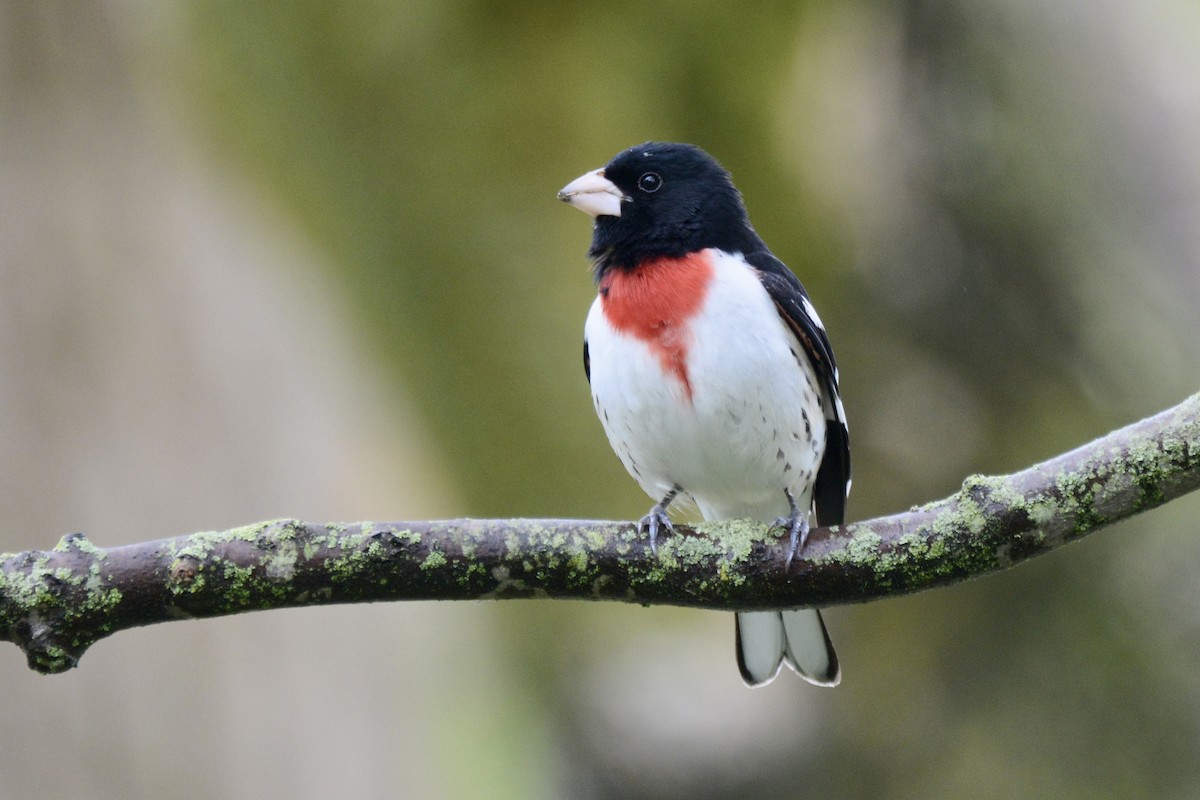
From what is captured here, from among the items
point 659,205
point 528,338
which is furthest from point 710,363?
point 528,338

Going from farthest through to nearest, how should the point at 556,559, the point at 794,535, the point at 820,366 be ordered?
the point at 820,366 → the point at 794,535 → the point at 556,559

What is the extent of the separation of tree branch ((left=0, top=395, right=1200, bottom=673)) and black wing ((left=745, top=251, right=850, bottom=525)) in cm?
71

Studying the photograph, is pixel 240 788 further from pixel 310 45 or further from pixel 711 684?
pixel 310 45

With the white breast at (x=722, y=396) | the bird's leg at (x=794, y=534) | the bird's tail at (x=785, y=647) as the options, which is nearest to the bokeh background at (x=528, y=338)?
the white breast at (x=722, y=396)

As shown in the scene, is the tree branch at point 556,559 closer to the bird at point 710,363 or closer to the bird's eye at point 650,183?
the bird at point 710,363

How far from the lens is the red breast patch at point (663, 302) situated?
2.64 meters

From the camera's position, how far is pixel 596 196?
295 cm

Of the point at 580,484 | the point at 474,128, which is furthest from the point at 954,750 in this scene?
the point at 474,128

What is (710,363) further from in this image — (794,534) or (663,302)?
(794,534)

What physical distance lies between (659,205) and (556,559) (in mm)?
1201

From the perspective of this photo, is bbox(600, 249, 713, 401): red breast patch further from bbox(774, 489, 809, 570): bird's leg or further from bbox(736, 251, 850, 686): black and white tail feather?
bbox(774, 489, 809, 570): bird's leg

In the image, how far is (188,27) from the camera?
4.24m

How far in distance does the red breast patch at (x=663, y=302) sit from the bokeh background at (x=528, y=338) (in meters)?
1.72

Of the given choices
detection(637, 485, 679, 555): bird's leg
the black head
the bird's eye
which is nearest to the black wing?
the black head
